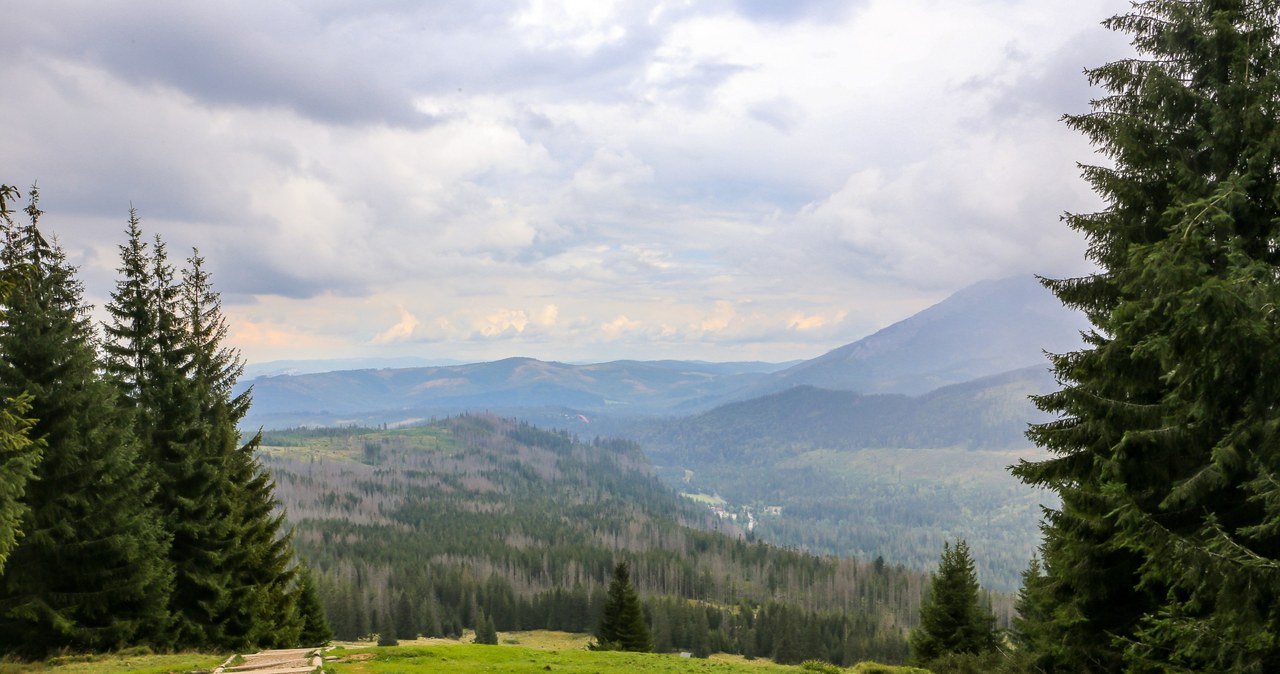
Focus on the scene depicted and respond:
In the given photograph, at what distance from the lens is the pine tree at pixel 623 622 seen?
58.4 meters

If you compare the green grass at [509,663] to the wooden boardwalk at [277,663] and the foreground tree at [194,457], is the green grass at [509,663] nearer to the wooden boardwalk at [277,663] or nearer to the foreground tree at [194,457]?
the wooden boardwalk at [277,663]

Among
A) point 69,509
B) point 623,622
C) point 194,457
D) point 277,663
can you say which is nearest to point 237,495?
point 194,457

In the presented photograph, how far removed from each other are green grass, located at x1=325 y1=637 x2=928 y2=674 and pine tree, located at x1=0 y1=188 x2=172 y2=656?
9.33 m

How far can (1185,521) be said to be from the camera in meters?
15.4

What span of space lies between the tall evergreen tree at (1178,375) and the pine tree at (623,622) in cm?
4359

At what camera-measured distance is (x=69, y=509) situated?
83.8 ft

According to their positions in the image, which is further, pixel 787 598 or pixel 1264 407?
pixel 787 598

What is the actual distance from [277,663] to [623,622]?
40669 millimetres

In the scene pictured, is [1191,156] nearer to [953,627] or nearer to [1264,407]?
[1264,407]

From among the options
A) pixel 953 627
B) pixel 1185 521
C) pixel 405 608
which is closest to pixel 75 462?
pixel 1185 521

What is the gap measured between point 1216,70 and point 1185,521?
34.5ft

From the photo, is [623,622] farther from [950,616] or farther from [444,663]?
[444,663]

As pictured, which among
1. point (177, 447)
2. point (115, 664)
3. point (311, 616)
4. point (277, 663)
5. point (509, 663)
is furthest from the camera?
point (311, 616)

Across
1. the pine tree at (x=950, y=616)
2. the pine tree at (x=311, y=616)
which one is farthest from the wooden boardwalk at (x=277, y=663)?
the pine tree at (x=950, y=616)
